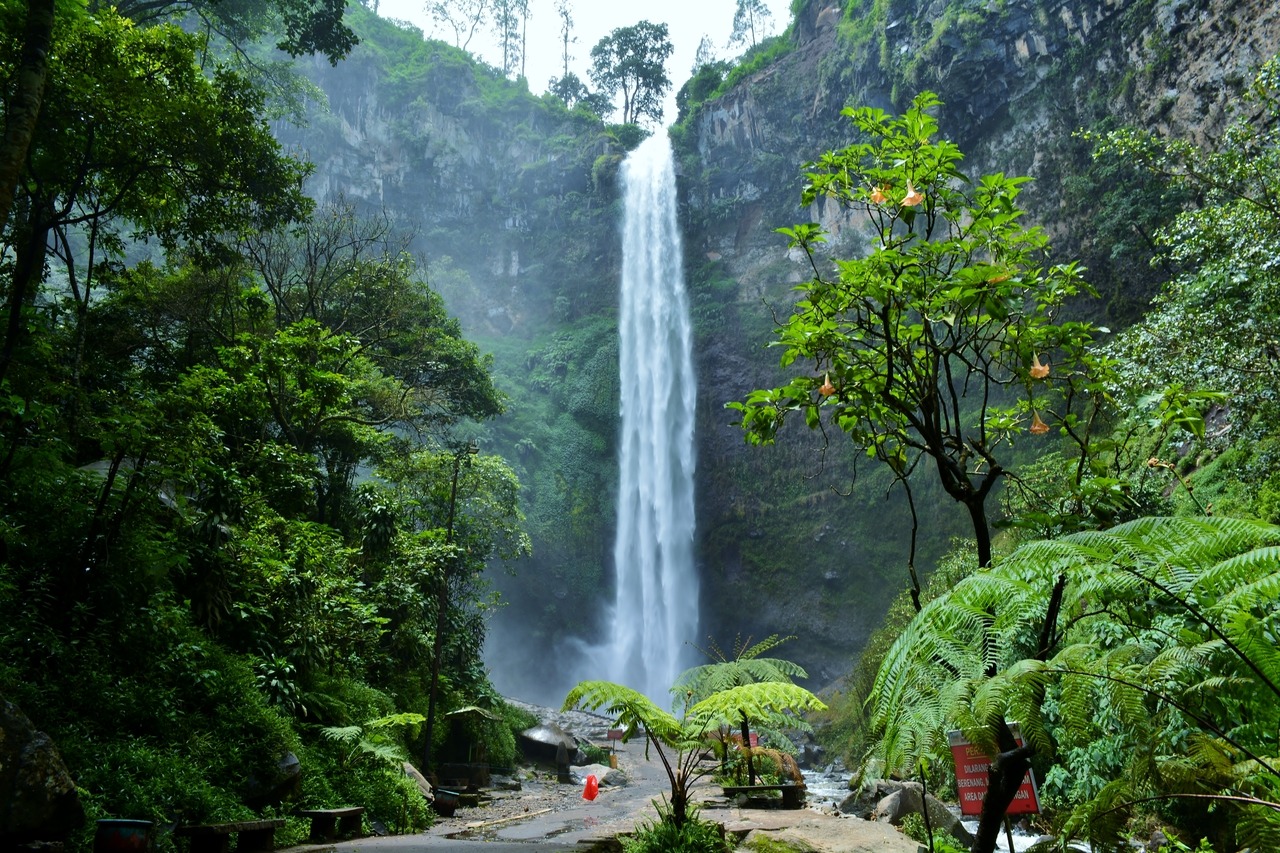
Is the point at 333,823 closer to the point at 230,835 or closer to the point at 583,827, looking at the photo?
the point at 230,835

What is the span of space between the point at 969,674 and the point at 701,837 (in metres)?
3.96

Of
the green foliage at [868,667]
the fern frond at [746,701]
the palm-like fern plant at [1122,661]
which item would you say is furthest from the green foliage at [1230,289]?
the palm-like fern plant at [1122,661]

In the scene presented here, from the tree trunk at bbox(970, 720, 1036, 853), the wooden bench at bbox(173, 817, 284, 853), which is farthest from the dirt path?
the tree trunk at bbox(970, 720, 1036, 853)

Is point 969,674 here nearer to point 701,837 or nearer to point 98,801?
point 701,837

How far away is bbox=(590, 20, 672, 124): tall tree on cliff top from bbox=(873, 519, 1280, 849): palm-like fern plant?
48800mm

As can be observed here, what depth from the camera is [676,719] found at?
21.5ft

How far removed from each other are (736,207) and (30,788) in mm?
35404

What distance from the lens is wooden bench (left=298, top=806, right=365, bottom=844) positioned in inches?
263

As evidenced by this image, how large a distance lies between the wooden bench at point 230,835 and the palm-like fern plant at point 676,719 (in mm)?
2547

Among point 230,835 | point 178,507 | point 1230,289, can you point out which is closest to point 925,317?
point 230,835

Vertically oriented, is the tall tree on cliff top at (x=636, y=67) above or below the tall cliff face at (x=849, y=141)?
above

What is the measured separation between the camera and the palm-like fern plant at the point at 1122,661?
1.79 m

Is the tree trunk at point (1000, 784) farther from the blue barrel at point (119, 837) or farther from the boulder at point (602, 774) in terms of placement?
the boulder at point (602, 774)

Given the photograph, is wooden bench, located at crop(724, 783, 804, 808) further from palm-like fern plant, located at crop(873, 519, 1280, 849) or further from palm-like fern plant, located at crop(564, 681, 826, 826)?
palm-like fern plant, located at crop(873, 519, 1280, 849)
